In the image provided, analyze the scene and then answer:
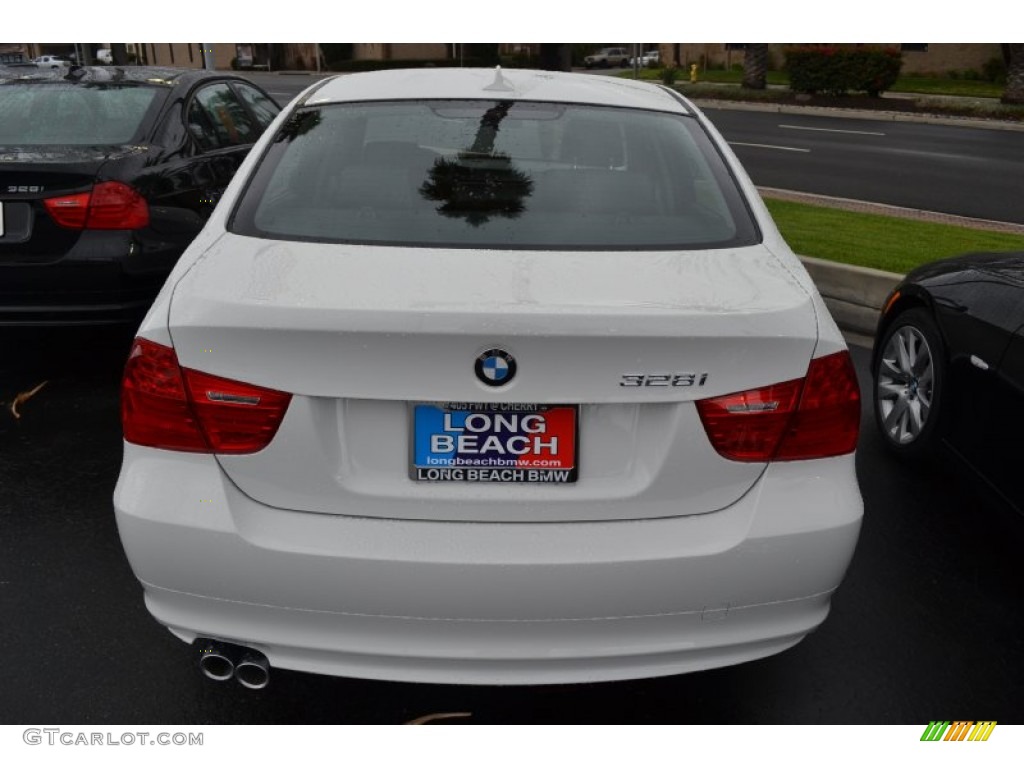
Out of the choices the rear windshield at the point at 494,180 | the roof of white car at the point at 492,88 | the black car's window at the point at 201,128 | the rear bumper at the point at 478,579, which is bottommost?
the rear bumper at the point at 478,579

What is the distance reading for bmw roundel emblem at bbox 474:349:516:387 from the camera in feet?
7.04

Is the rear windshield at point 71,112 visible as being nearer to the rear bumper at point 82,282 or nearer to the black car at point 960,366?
the rear bumper at point 82,282

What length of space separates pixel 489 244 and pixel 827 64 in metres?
31.3

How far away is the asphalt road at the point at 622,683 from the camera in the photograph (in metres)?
2.84

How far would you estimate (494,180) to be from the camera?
3.00m

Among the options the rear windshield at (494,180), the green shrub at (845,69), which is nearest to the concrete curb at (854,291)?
the rear windshield at (494,180)

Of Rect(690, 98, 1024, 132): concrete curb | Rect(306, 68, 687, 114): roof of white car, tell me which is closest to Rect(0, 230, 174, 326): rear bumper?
Rect(306, 68, 687, 114): roof of white car

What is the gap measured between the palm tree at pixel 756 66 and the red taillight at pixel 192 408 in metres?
33.5

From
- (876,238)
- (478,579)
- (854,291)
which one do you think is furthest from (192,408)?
(876,238)

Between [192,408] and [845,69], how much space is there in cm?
Answer: 3171

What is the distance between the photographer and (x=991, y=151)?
18.9m

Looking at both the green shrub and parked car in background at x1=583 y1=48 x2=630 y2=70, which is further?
parked car in background at x1=583 y1=48 x2=630 y2=70
